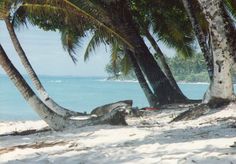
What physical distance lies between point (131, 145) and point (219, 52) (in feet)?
10.6

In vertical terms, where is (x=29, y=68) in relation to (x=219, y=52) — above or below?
above

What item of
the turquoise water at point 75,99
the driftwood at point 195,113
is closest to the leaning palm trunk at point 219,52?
the driftwood at point 195,113

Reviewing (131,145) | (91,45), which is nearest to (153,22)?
(91,45)

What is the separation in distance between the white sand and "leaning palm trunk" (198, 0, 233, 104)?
806 mm

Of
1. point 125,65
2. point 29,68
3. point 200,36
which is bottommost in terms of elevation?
point 29,68

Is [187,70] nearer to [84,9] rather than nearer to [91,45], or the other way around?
[91,45]

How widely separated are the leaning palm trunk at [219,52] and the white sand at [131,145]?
0.81 metres

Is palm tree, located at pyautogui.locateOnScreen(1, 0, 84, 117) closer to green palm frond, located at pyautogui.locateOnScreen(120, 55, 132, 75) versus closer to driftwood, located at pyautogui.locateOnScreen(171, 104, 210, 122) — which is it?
driftwood, located at pyautogui.locateOnScreen(171, 104, 210, 122)

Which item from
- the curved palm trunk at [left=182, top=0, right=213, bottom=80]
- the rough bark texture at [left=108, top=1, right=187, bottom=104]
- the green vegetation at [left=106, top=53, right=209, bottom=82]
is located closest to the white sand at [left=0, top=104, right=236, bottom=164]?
the curved palm trunk at [left=182, top=0, right=213, bottom=80]

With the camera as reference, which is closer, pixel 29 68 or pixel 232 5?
pixel 232 5

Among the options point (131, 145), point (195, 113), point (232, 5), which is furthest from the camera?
point (232, 5)

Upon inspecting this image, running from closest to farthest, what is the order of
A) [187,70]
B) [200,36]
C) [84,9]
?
[84,9]
[200,36]
[187,70]

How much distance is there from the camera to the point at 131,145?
6066mm

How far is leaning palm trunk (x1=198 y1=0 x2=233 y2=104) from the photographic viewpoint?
309 inches
